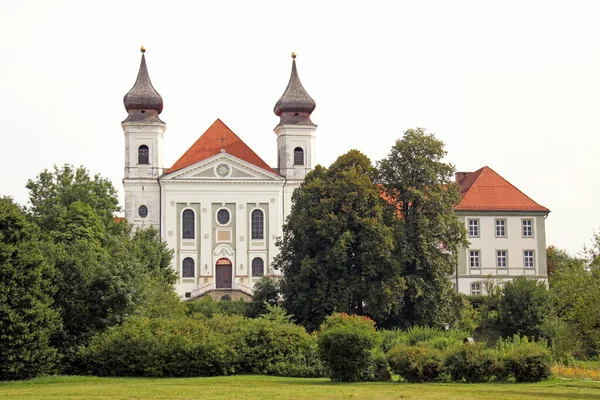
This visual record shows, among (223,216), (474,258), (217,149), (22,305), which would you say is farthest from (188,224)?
(22,305)

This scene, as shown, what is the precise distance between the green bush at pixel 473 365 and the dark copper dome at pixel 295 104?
47.6m

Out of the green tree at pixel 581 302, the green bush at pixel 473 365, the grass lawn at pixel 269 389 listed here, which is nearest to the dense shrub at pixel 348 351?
the grass lawn at pixel 269 389

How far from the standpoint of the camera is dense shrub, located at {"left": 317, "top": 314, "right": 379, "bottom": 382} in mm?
27031

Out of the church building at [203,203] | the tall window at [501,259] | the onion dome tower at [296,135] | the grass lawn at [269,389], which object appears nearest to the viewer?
the grass lawn at [269,389]

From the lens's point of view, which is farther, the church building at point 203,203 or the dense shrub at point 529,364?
the church building at point 203,203

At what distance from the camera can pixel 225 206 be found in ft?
234

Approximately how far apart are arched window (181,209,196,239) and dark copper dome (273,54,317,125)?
32.3ft

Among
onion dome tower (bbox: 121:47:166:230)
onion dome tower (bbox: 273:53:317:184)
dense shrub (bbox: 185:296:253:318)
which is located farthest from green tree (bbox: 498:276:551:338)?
onion dome tower (bbox: 121:47:166:230)

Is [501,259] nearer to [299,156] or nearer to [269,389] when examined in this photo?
[299,156]

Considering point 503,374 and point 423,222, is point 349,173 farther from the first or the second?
point 503,374

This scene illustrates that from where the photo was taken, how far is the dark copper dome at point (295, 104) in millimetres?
73438

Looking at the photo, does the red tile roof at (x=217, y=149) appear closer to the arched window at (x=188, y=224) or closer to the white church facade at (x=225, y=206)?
the white church facade at (x=225, y=206)

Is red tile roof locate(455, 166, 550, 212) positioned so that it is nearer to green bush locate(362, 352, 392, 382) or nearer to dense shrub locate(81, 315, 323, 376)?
dense shrub locate(81, 315, 323, 376)

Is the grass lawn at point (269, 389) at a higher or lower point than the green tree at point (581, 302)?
lower
